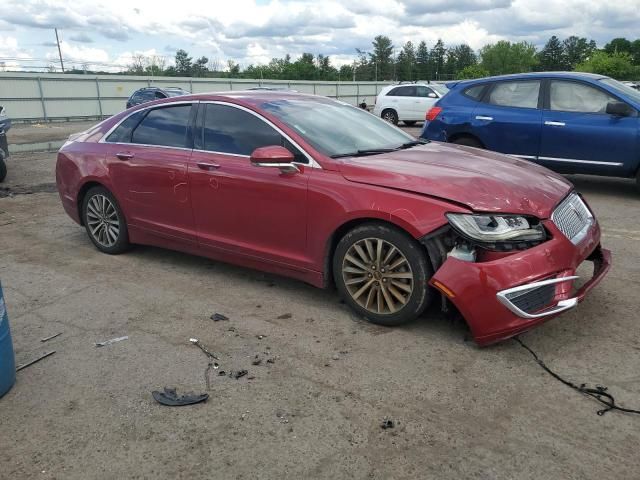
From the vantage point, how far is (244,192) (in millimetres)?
4383

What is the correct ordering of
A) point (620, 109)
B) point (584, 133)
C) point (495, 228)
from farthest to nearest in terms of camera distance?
1. point (584, 133)
2. point (620, 109)
3. point (495, 228)

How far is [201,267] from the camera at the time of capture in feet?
17.4

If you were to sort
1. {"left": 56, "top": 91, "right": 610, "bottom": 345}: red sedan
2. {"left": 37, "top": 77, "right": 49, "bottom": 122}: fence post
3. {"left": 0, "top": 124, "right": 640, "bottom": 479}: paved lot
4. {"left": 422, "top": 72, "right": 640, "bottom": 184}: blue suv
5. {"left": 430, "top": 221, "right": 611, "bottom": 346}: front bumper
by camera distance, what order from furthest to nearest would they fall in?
{"left": 37, "top": 77, "right": 49, "bottom": 122}: fence post → {"left": 422, "top": 72, "right": 640, "bottom": 184}: blue suv → {"left": 56, "top": 91, "right": 610, "bottom": 345}: red sedan → {"left": 430, "top": 221, "right": 611, "bottom": 346}: front bumper → {"left": 0, "top": 124, "right": 640, "bottom": 479}: paved lot

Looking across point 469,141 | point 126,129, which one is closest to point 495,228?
point 126,129

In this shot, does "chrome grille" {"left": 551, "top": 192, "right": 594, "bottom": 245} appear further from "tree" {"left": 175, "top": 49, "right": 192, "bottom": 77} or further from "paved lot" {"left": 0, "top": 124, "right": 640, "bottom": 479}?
"tree" {"left": 175, "top": 49, "right": 192, "bottom": 77}

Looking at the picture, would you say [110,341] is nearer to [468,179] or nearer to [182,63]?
[468,179]

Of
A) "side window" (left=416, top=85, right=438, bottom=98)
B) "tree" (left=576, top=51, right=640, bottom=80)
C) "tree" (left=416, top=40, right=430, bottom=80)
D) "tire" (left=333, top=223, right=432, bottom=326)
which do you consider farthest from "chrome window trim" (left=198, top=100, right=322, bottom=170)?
"tree" (left=416, top=40, right=430, bottom=80)

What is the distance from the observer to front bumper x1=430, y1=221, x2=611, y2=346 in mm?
3309

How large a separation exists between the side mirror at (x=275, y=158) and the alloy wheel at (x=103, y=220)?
85.6 inches

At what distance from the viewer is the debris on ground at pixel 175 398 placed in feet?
9.90

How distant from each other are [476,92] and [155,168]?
5.52 meters

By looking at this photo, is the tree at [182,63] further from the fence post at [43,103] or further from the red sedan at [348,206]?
the red sedan at [348,206]

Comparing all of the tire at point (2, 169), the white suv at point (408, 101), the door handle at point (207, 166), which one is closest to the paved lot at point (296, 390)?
the door handle at point (207, 166)

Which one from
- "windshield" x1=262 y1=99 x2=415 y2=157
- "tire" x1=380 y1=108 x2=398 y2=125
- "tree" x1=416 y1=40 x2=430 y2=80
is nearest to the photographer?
"windshield" x1=262 y1=99 x2=415 y2=157
